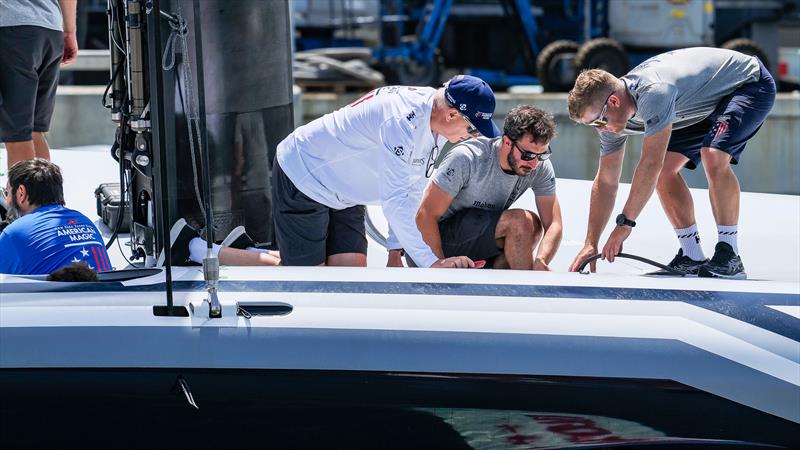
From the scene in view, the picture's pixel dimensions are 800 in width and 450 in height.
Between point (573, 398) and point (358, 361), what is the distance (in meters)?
0.45

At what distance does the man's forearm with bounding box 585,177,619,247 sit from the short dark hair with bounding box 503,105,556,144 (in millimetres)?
598

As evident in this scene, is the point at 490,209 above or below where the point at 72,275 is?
below

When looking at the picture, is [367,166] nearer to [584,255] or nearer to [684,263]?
[584,255]

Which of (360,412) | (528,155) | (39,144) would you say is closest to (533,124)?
(528,155)

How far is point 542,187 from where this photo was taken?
384 centimetres

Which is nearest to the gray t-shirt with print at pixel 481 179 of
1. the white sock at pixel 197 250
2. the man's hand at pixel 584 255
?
the man's hand at pixel 584 255

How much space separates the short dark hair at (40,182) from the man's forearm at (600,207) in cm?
173

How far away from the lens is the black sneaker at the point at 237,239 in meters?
4.09

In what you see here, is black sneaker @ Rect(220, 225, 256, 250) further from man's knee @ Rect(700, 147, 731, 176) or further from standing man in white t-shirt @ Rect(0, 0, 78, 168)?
man's knee @ Rect(700, 147, 731, 176)

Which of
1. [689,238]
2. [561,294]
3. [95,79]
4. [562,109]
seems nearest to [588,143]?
[562,109]

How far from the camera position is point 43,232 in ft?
10.5

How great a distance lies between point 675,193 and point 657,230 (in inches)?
21.1

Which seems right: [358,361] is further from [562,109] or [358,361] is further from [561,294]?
[562,109]

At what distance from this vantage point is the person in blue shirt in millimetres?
3170
